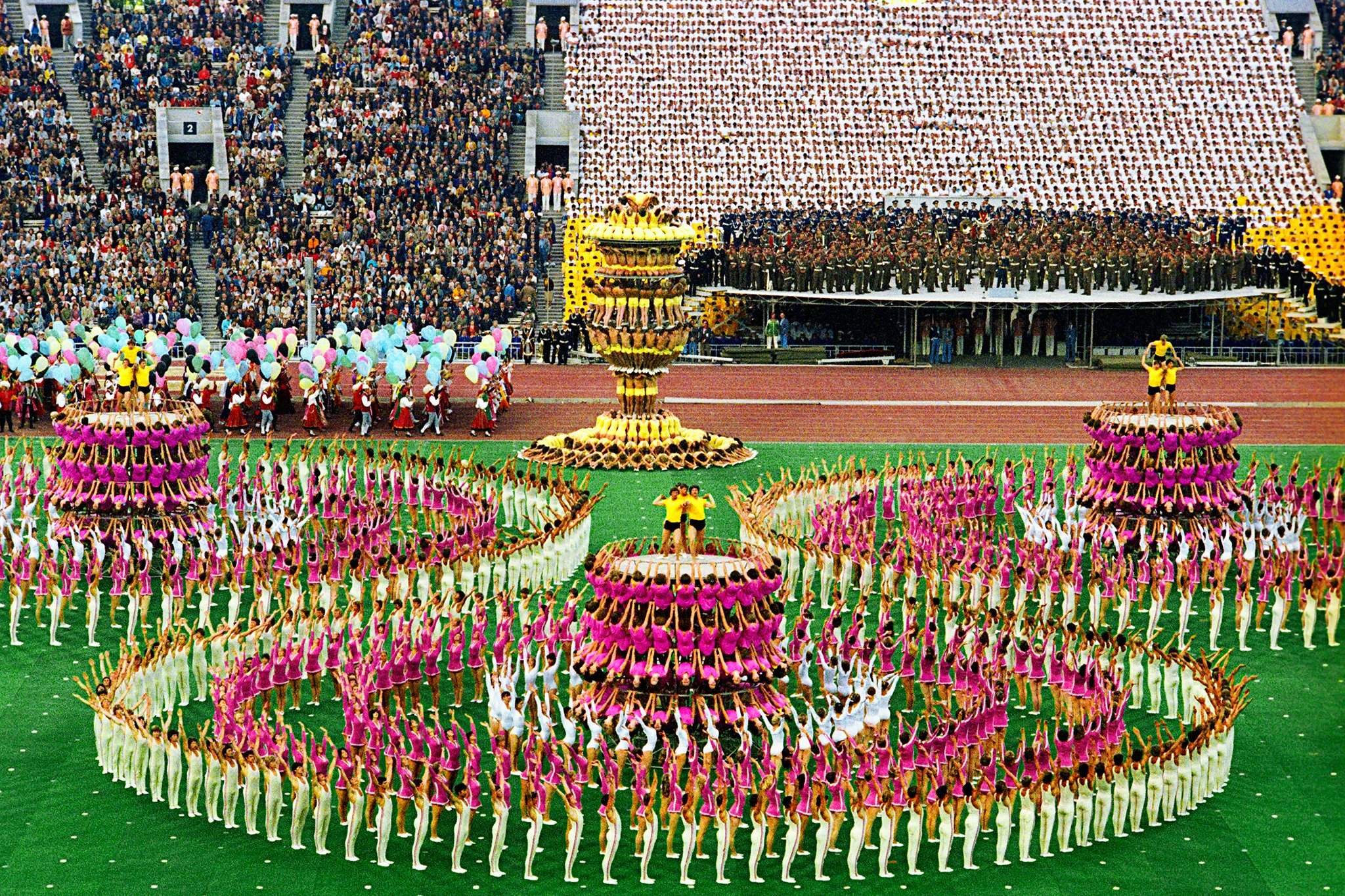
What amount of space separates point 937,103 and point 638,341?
2382 centimetres

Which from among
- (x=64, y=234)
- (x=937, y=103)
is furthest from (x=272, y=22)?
(x=937, y=103)

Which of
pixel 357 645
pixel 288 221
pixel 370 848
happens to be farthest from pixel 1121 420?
pixel 288 221

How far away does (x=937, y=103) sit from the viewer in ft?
184

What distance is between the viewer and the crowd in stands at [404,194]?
46.4 metres

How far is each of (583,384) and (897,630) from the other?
17903 mm

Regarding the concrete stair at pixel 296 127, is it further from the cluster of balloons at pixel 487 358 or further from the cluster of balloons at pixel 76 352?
the cluster of balloons at pixel 487 358

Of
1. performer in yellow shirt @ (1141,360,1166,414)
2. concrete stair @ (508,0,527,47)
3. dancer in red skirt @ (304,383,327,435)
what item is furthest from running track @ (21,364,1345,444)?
concrete stair @ (508,0,527,47)

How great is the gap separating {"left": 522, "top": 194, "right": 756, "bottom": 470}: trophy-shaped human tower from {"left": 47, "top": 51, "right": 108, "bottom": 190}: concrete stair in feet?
63.0

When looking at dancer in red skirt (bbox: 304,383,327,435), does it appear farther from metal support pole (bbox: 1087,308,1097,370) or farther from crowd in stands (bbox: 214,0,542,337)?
metal support pole (bbox: 1087,308,1097,370)

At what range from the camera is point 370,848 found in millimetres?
18297

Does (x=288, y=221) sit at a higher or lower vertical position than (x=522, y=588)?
higher

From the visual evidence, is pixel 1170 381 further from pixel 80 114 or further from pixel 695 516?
pixel 80 114

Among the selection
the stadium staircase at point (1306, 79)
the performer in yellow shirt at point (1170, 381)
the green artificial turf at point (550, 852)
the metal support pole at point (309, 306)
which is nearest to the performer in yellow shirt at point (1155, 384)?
the performer in yellow shirt at point (1170, 381)

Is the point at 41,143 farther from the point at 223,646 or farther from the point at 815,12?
the point at 223,646
